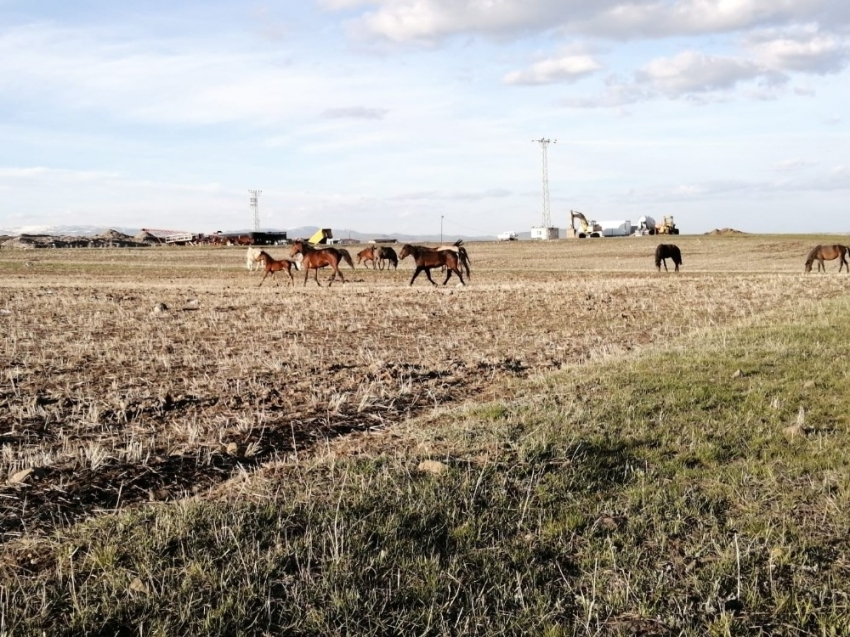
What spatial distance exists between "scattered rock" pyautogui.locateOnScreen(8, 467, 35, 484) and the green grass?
4.10ft

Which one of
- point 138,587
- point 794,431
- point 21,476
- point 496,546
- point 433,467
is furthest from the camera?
point 794,431

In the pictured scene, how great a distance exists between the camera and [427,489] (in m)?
5.82

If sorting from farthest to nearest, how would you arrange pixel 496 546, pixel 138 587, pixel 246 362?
pixel 246 362, pixel 496 546, pixel 138 587

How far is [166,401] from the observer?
356 inches

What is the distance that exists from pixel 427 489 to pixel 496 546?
0.90m

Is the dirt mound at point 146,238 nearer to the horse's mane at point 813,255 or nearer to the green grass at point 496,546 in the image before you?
the horse's mane at point 813,255

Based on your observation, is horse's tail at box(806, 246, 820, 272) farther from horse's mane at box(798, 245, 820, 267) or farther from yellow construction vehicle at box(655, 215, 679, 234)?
yellow construction vehicle at box(655, 215, 679, 234)

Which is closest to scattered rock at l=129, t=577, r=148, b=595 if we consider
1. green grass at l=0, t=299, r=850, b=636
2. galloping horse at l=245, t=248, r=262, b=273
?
green grass at l=0, t=299, r=850, b=636

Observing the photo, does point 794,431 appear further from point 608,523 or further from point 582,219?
point 582,219

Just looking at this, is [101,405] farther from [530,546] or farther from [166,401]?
[530,546]

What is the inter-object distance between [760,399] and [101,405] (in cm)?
732

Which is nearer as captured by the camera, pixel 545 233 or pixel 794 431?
pixel 794 431

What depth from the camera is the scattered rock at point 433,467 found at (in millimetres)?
6242

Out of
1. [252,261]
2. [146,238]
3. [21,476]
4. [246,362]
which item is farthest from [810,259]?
[146,238]
